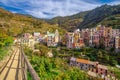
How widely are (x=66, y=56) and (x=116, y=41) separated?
11000mm

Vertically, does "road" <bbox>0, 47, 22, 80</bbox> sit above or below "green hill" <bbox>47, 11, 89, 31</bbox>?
below

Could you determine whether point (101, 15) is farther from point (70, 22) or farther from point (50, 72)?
point (50, 72)

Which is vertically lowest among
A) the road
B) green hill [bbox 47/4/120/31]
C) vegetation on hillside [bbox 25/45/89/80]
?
vegetation on hillside [bbox 25/45/89/80]

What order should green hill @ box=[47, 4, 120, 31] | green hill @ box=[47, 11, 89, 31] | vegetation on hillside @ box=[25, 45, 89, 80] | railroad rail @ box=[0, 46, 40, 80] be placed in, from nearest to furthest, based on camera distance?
railroad rail @ box=[0, 46, 40, 80] < vegetation on hillside @ box=[25, 45, 89, 80] < green hill @ box=[47, 4, 120, 31] < green hill @ box=[47, 11, 89, 31]

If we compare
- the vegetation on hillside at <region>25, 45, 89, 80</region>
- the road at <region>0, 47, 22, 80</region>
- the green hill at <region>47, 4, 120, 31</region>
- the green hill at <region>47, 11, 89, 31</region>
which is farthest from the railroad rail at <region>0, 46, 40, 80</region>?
the green hill at <region>47, 11, 89, 31</region>

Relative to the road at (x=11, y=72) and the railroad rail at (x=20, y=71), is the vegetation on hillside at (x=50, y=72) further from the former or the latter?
the railroad rail at (x=20, y=71)

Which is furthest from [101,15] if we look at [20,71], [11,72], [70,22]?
[20,71]

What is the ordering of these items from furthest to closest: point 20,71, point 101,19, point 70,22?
point 70,22
point 101,19
point 20,71

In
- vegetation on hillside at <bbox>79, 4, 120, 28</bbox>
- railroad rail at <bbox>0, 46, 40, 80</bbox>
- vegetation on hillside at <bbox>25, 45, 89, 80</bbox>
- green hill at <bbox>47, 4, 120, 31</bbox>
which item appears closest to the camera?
railroad rail at <bbox>0, 46, 40, 80</bbox>

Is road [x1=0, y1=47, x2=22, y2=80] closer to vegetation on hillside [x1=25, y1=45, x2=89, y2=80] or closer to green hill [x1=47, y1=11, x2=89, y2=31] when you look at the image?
vegetation on hillside [x1=25, y1=45, x2=89, y2=80]

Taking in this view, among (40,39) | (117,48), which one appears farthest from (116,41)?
(40,39)

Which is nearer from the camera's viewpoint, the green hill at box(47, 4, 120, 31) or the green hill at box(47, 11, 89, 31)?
the green hill at box(47, 4, 120, 31)

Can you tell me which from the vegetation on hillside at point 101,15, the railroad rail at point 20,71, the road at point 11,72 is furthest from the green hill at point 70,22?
the railroad rail at point 20,71

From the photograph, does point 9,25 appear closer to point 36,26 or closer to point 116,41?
point 36,26
